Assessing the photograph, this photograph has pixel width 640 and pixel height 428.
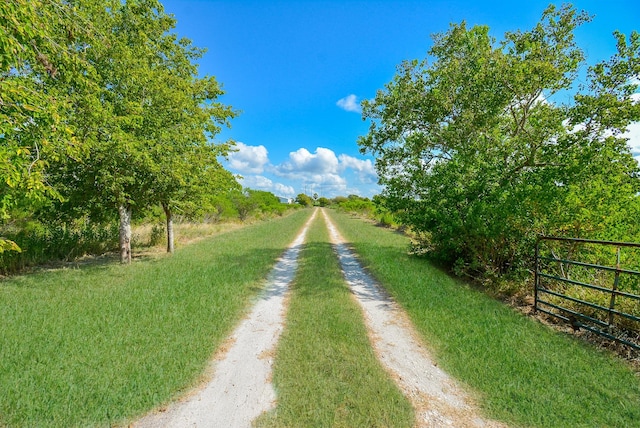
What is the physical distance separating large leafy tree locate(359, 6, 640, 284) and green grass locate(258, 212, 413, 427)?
16.9 feet

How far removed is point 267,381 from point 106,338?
2976 mm

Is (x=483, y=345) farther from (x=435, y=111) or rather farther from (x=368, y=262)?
(x=435, y=111)

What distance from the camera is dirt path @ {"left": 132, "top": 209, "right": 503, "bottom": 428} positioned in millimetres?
3205

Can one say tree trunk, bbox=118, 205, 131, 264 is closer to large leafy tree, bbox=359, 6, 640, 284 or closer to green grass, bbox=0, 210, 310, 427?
green grass, bbox=0, 210, 310, 427

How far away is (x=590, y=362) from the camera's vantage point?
4.38 metres

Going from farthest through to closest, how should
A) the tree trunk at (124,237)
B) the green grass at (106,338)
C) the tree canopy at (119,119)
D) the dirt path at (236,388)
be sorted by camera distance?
the tree trunk at (124,237)
the tree canopy at (119,119)
the green grass at (106,338)
the dirt path at (236,388)

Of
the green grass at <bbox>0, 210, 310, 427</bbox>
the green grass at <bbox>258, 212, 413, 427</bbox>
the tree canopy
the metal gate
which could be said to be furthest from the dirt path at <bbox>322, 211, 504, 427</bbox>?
the tree canopy

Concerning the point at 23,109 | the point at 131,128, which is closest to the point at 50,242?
the point at 131,128

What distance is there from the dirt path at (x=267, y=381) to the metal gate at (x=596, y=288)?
10.9 ft

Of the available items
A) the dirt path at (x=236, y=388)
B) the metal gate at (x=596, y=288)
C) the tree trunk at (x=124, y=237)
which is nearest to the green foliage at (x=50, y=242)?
the tree trunk at (x=124, y=237)

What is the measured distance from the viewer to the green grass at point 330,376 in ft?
10.4

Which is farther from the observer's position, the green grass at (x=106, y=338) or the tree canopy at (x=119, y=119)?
the tree canopy at (x=119, y=119)

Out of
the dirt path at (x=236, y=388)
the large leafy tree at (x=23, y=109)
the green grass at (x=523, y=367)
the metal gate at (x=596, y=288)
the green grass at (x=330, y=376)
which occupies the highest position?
the large leafy tree at (x=23, y=109)

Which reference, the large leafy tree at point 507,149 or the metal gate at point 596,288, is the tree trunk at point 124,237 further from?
the metal gate at point 596,288
